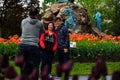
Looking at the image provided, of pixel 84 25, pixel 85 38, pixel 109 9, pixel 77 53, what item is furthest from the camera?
pixel 109 9

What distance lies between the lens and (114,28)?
46.6 meters

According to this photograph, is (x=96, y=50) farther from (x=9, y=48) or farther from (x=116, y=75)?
(x=116, y=75)

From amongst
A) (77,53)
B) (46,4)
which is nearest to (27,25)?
(77,53)

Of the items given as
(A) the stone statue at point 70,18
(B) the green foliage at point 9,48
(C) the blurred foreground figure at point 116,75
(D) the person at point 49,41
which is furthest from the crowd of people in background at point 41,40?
(A) the stone statue at point 70,18

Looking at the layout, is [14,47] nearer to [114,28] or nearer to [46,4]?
[114,28]

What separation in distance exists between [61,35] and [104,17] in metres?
42.9

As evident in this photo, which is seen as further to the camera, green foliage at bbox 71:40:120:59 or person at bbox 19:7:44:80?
green foliage at bbox 71:40:120:59

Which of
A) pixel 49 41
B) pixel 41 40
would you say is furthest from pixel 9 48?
pixel 41 40

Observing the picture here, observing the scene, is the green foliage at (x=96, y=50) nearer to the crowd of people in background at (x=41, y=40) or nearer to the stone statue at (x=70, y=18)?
the stone statue at (x=70, y=18)

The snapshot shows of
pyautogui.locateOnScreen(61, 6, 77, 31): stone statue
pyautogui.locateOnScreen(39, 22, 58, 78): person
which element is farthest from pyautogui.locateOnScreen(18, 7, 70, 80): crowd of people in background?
pyautogui.locateOnScreen(61, 6, 77, 31): stone statue

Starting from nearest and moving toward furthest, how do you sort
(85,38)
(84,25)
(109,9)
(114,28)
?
(85,38) → (84,25) → (114,28) → (109,9)

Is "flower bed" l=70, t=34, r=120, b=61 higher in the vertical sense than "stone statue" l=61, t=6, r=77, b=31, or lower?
lower

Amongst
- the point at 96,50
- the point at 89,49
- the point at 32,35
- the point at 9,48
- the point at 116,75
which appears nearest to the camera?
the point at 116,75

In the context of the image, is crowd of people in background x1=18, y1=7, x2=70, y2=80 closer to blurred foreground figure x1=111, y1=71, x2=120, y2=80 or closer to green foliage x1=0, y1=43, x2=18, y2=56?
blurred foreground figure x1=111, y1=71, x2=120, y2=80
